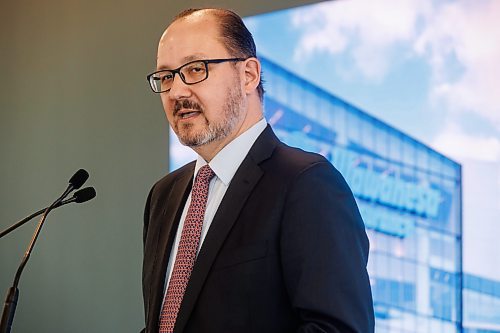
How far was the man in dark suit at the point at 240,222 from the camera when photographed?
1190mm

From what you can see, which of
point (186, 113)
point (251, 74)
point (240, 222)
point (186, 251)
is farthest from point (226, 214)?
point (251, 74)

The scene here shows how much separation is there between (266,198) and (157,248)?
1.20ft

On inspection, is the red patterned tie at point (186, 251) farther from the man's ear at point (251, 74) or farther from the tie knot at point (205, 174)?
the man's ear at point (251, 74)

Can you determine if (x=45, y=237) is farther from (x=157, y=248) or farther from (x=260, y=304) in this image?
(x=260, y=304)

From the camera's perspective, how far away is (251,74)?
1.46 m

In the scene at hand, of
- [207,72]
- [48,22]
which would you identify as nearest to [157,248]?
[207,72]

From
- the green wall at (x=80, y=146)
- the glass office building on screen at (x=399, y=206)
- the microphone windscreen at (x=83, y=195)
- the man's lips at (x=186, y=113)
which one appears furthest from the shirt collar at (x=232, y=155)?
the green wall at (x=80, y=146)

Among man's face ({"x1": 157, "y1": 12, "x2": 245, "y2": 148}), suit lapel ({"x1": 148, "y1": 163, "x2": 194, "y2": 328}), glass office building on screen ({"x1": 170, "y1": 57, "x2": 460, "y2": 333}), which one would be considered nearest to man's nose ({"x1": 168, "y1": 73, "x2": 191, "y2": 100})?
man's face ({"x1": 157, "y1": 12, "x2": 245, "y2": 148})

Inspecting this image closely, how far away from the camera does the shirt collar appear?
141cm

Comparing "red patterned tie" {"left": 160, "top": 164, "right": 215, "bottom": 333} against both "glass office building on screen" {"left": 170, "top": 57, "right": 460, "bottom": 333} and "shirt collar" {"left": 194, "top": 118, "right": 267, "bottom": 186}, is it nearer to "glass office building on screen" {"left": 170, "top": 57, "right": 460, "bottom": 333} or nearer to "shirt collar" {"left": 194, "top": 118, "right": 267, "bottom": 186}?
"shirt collar" {"left": 194, "top": 118, "right": 267, "bottom": 186}

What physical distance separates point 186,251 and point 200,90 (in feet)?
1.17

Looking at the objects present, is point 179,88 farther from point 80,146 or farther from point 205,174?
point 80,146

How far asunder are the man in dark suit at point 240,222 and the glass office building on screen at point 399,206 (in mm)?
1132

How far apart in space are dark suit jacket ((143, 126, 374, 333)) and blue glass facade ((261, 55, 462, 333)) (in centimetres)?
121
